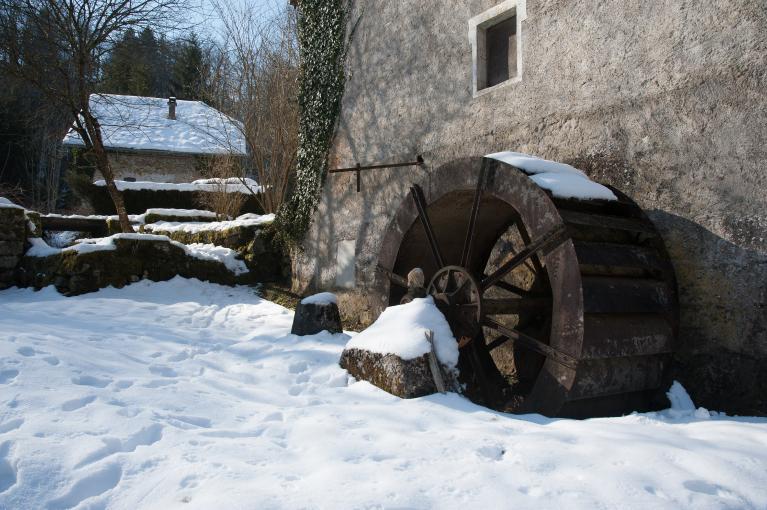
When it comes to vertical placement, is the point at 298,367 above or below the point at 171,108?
below

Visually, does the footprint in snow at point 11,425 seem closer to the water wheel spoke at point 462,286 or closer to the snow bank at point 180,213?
the water wheel spoke at point 462,286

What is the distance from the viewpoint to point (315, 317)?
226 inches

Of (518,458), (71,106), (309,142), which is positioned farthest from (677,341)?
(71,106)

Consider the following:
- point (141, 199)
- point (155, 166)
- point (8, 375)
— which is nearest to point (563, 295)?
point (8, 375)

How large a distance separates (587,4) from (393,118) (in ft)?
8.31

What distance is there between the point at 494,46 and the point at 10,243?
8.18 m

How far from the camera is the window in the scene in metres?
5.02

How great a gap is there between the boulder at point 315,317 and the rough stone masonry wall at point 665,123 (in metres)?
1.08

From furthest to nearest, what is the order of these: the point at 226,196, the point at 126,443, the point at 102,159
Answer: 1. the point at 226,196
2. the point at 102,159
3. the point at 126,443

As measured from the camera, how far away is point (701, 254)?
3.52 meters

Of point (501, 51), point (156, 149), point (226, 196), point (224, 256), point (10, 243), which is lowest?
point (224, 256)

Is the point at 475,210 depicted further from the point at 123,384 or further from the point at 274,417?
the point at 123,384

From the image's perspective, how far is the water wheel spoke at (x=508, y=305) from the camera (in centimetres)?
391

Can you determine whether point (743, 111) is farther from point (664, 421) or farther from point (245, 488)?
point (245, 488)
